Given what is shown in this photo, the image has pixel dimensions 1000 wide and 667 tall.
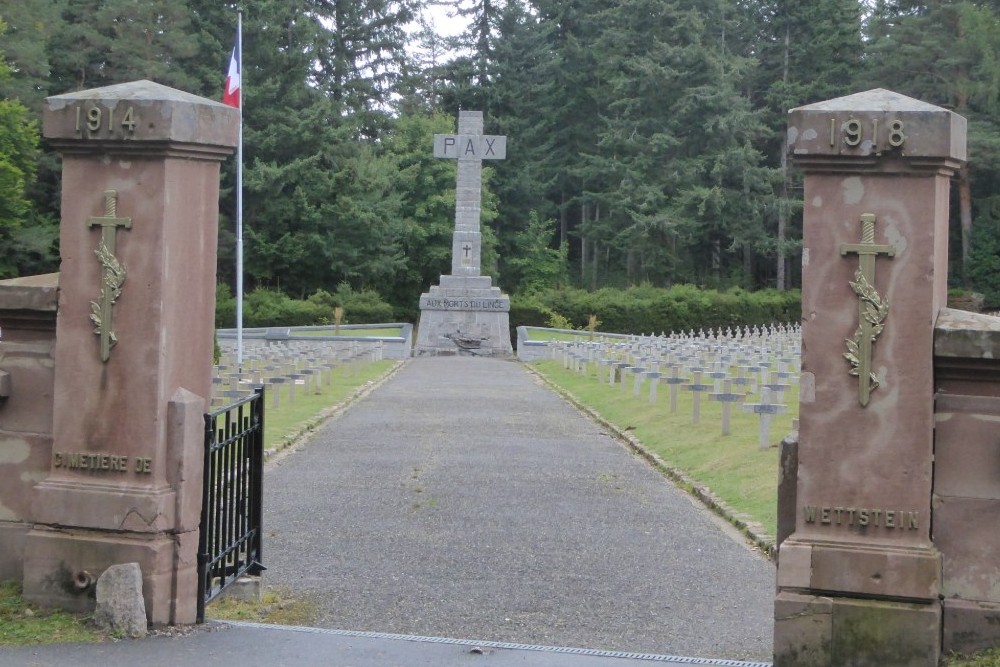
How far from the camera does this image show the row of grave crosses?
51.8 feet

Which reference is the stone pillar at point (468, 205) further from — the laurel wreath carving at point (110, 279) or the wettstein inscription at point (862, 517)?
the wettstein inscription at point (862, 517)

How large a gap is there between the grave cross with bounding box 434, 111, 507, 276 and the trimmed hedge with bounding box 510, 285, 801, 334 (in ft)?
20.9

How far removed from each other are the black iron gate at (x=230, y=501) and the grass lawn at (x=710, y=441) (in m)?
4.09

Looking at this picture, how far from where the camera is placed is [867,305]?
5.55 meters

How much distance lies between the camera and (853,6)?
195 feet

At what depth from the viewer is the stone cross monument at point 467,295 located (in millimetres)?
37969

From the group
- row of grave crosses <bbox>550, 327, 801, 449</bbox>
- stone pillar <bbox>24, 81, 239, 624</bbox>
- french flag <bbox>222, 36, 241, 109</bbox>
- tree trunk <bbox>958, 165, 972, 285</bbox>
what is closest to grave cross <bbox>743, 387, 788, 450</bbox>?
row of grave crosses <bbox>550, 327, 801, 449</bbox>

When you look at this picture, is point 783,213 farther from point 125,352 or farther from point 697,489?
point 125,352

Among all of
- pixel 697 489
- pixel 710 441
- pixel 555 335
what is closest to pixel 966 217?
pixel 555 335

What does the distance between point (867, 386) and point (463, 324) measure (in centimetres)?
3265

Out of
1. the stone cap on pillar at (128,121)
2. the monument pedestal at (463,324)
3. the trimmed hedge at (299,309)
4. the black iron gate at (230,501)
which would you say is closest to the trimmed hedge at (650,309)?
the trimmed hedge at (299,309)

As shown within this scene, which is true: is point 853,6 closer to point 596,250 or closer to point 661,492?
point 596,250

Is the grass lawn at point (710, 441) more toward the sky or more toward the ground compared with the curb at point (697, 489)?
more toward the sky

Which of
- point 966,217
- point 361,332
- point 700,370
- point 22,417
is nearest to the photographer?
point 22,417
